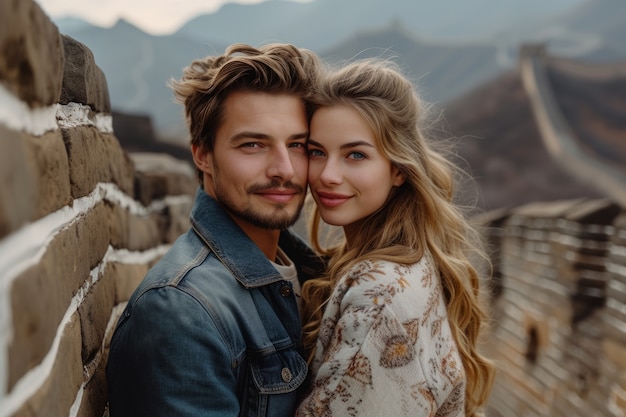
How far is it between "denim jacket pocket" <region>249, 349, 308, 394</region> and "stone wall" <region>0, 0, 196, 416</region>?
1.54 ft

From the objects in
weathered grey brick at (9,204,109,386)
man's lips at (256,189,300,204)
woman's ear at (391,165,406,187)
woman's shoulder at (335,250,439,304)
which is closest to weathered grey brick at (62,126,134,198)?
weathered grey brick at (9,204,109,386)

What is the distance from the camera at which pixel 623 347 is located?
19.7 feet

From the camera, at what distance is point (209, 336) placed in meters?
2.04

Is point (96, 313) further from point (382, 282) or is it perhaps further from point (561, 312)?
point (561, 312)

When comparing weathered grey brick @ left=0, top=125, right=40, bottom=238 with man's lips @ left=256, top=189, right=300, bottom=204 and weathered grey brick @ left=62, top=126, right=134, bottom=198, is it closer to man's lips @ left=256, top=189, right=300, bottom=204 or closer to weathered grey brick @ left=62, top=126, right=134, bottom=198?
weathered grey brick @ left=62, top=126, right=134, bottom=198

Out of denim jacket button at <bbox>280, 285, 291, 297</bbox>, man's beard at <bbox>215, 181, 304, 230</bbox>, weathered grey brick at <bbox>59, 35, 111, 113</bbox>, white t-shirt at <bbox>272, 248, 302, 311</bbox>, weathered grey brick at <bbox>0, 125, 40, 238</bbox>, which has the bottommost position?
white t-shirt at <bbox>272, 248, 302, 311</bbox>

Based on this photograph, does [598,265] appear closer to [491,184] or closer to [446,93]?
[491,184]

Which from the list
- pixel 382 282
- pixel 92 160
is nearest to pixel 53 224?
pixel 92 160

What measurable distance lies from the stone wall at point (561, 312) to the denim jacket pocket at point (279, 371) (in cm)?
430

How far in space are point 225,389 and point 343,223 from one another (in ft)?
3.00

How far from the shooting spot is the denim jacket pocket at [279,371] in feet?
7.32

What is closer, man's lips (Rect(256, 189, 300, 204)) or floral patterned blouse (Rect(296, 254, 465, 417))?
floral patterned blouse (Rect(296, 254, 465, 417))

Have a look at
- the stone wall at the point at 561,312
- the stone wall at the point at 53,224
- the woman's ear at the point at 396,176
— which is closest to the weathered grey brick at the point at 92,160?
the stone wall at the point at 53,224

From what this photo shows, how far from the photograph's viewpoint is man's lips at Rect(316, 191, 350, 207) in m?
2.74
